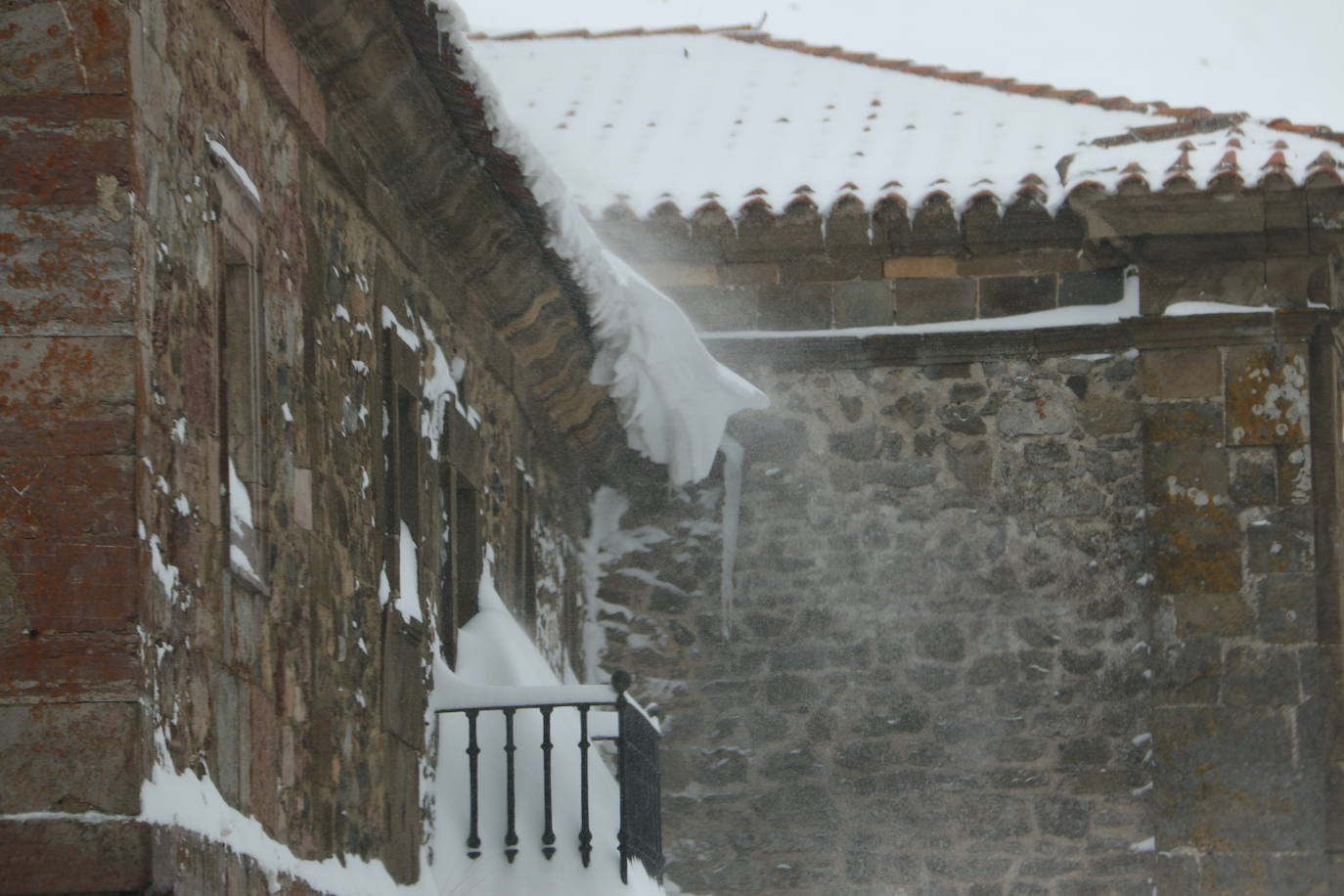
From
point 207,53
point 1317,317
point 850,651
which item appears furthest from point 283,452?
point 1317,317

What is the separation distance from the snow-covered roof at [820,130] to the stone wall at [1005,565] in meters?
0.16

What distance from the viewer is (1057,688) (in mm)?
9289

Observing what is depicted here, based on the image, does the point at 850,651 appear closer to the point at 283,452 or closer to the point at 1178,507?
the point at 1178,507

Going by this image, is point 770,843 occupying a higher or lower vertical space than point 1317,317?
lower

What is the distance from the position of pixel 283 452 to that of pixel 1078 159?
5388mm

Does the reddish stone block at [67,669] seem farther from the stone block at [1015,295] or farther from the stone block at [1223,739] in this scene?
the stone block at [1015,295]

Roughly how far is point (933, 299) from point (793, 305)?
0.60 m

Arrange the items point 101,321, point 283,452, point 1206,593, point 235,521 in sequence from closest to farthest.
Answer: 1. point 101,321
2. point 235,521
3. point 283,452
4. point 1206,593

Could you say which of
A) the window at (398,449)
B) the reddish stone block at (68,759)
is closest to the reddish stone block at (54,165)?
the reddish stone block at (68,759)

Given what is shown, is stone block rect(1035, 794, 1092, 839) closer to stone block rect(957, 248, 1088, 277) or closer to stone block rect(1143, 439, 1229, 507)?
stone block rect(1143, 439, 1229, 507)

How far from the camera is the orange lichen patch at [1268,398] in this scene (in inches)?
364

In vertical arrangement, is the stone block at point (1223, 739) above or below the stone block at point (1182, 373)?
below

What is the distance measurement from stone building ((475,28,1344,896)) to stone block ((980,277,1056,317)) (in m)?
0.02

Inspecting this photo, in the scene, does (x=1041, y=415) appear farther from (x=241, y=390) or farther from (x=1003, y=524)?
(x=241, y=390)
